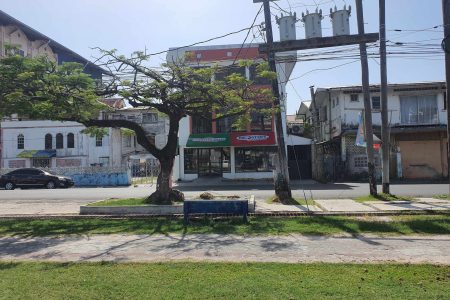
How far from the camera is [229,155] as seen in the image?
35.0 meters

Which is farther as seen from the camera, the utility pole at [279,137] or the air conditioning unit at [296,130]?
the air conditioning unit at [296,130]

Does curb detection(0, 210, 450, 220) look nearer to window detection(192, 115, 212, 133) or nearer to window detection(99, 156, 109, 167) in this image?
window detection(192, 115, 212, 133)

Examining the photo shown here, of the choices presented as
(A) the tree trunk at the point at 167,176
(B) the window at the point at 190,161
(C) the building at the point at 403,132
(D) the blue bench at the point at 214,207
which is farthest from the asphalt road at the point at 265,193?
(B) the window at the point at 190,161

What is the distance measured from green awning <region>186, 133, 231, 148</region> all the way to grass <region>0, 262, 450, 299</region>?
26.3 m

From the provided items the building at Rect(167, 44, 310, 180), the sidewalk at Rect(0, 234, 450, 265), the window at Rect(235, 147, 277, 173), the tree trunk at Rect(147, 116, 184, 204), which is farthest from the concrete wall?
the sidewalk at Rect(0, 234, 450, 265)

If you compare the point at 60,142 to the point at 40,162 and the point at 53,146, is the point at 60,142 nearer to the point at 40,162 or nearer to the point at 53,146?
the point at 53,146

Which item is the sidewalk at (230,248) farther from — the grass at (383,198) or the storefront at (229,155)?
the storefront at (229,155)

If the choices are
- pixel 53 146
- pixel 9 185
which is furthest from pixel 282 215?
pixel 53 146

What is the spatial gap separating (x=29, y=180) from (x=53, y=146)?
20.2 m

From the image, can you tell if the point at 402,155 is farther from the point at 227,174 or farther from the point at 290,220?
the point at 290,220

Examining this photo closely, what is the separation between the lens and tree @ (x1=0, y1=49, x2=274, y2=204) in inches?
529

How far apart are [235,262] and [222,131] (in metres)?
27.6

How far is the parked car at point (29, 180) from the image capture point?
104ft

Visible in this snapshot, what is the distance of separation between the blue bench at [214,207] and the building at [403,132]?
834 inches
